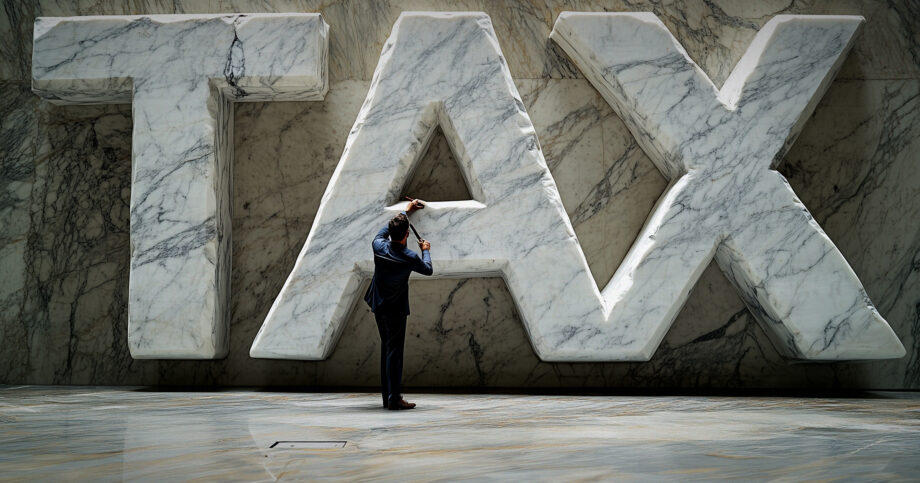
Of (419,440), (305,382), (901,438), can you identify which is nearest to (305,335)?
(305,382)

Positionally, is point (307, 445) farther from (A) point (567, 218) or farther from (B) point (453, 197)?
(B) point (453, 197)

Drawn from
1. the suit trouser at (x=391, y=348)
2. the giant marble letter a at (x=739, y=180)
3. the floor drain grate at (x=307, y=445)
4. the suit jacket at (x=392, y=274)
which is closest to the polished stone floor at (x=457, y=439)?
the floor drain grate at (x=307, y=445)

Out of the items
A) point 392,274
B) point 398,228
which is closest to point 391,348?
point 392,274

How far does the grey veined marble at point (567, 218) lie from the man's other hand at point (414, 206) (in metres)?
0.10

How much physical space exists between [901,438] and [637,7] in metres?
4.51

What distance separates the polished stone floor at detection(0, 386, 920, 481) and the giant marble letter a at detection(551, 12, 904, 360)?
793mm

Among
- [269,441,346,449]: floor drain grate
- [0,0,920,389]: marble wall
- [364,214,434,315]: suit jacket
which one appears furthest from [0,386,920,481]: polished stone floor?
[0,0,920,389]: marble wall

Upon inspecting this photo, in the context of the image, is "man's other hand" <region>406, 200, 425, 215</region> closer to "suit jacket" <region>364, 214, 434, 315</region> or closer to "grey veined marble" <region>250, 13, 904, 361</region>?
"grey veined marble" <region>250, 13, 904, 361</region>

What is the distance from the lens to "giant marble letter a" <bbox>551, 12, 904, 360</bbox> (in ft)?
19.4

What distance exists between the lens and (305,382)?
6461 millimetres

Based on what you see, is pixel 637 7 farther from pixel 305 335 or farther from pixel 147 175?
pixel 147 175

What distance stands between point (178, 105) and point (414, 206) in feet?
7.29

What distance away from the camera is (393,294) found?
4.84m

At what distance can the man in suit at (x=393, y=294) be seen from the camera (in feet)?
15.8
